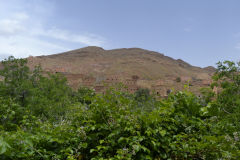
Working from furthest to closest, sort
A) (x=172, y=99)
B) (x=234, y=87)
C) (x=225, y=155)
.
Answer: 1. (x=234, y=87)
2. (x=172, y=99)
3. (x=225, y=155)

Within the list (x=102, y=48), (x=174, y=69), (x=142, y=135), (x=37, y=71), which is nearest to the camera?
(x=142, y=135)

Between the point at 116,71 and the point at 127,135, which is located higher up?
the point at 116,71

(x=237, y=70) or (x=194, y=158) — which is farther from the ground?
(x=237, y=70)

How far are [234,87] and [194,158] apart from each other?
476 cm

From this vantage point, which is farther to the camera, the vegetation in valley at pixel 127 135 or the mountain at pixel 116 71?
the mountain at pixel 116 71

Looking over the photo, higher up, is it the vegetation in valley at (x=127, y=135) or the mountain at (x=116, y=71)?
the mountain at (x=116, y=71)

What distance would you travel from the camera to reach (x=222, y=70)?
7141mm

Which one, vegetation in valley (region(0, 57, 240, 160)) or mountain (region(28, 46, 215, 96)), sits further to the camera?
mountain (region(28, 46, 215, 96))

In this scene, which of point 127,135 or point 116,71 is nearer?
point 127,135

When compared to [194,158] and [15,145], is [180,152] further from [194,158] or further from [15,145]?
[15,145]

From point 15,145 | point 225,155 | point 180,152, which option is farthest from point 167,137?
point 15,145

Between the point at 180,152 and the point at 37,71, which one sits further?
the point at 37,71

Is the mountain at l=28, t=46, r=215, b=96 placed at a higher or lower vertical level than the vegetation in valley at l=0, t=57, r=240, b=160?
higher

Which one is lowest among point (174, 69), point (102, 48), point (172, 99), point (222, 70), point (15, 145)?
point (15, 145)
